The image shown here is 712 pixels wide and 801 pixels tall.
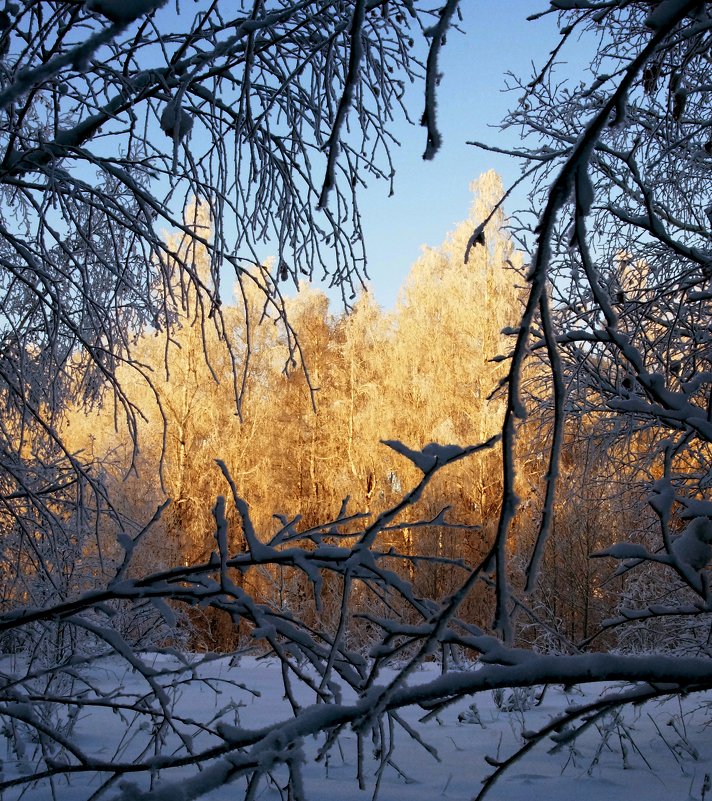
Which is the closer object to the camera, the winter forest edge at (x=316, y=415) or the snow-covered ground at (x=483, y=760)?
the winter forest edge at (x=316, y=415)

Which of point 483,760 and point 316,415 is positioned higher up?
point 316,415

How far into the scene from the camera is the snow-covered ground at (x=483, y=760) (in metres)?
3.38

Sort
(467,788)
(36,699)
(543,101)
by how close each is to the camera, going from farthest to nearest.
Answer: (543,101) → (467,788) → (36,699)

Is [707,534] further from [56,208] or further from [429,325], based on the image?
[429,325]

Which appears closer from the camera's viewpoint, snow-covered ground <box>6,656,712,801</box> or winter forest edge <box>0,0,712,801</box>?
winter forest edge <box>0,0,712,801</box>

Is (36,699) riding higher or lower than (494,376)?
lower

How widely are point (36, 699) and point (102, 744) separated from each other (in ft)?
10.6

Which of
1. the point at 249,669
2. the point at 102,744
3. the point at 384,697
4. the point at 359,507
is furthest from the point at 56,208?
the point at 359,507

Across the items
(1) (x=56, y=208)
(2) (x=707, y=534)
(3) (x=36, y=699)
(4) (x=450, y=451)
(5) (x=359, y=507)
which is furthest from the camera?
(5) (x=359, y=507)

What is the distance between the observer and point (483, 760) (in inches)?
165

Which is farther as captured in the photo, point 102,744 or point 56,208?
point 102,744

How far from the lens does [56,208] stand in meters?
1.77

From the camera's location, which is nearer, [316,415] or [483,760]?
[483,760]

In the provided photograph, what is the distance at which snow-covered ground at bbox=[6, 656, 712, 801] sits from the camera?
3385mm
